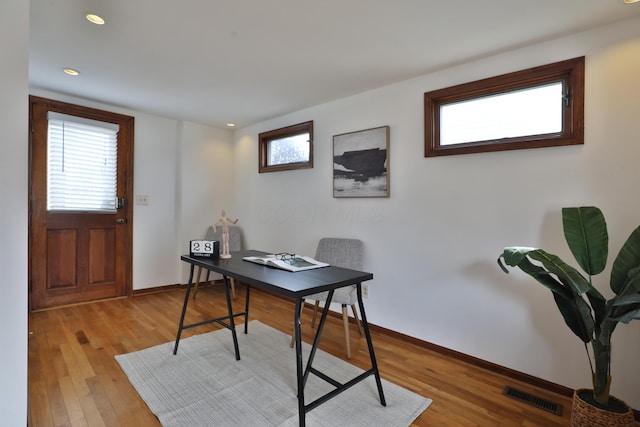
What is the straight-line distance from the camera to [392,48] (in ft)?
7.28

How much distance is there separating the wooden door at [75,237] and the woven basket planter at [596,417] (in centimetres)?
445

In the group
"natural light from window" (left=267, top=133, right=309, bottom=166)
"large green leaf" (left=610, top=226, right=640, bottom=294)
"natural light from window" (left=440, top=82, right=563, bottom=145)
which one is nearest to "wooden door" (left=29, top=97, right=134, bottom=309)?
"natural light from window" (left=267, top=133, right=309, bottom=166)

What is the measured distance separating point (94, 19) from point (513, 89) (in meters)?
2.88

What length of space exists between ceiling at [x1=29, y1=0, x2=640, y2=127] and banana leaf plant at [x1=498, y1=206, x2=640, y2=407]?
1.21m

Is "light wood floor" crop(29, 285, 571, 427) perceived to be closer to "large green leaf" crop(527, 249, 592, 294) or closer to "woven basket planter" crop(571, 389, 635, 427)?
"woven basket planter" crop(571, 389, 635, 427)

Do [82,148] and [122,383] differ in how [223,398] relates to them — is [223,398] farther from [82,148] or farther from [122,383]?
[82,148]

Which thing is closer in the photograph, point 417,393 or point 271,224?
point 417,393

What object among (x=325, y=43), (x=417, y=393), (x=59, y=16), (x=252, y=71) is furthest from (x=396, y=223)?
(x=59, y=16)

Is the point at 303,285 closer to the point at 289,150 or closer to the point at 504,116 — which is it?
the point at 504,116

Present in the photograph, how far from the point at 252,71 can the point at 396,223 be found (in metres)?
1.87

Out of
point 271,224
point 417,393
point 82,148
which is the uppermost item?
point 82,148

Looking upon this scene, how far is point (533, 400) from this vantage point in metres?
1.93

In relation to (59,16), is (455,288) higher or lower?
lower

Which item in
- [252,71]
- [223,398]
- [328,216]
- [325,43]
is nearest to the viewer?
[223,398]
